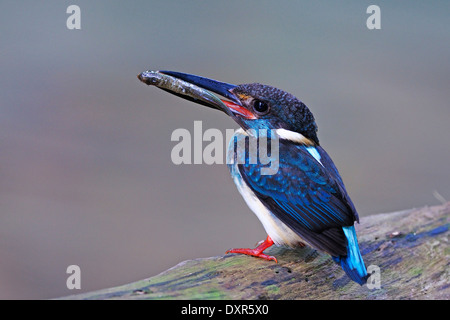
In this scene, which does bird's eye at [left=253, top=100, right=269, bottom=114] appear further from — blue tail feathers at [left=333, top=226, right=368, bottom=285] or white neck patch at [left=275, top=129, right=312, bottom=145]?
blue tail feathers at [left=333, top=226, right=368, bottom=285]

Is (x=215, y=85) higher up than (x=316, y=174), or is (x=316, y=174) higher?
(x=215, y=85)
